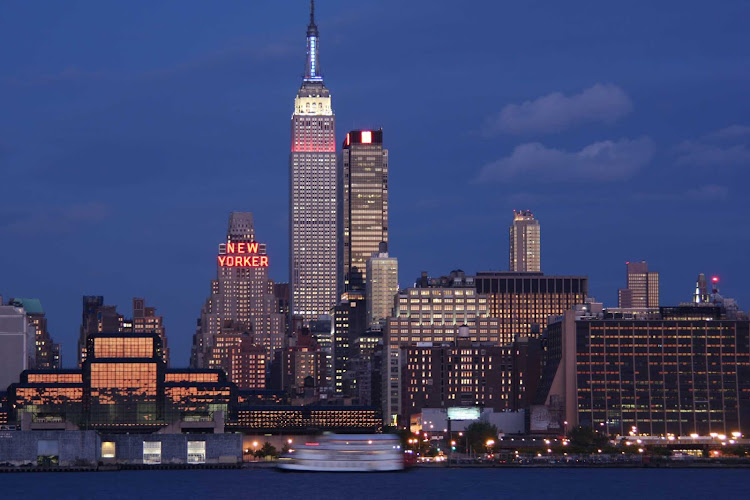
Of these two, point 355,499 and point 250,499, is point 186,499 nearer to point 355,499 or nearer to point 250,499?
point 250,499

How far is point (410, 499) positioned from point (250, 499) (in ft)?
64.2

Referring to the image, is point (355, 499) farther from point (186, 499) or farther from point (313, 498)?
point (186, 499)

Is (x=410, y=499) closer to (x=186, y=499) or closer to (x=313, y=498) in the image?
(x=313, y=498)

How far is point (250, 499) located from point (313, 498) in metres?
7.71

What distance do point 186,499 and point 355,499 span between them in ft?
68.3

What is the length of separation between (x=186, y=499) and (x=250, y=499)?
25.7 feet

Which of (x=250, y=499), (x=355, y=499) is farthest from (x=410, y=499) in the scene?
(x=250, y=499)

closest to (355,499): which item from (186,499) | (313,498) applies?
(313,498)

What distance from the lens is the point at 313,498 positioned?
200 metres

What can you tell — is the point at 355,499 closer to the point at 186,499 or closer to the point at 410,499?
the point at 410,499

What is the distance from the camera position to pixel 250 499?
199375mm

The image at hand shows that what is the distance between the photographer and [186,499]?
199 meters

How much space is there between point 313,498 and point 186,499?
15531mm

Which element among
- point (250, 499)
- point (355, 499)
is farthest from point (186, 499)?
point (355, 499)
